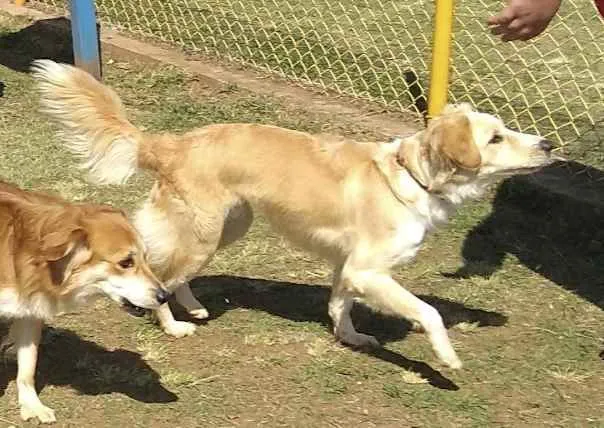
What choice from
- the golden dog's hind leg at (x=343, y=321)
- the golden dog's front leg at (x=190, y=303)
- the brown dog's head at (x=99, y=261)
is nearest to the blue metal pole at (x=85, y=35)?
the golden dog's front leg at (x=190, y=303)

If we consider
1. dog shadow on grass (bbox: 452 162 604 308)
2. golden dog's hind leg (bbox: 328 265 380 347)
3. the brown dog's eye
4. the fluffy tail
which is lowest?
golden dog's hind leg (bbox: 328 265 380 347)

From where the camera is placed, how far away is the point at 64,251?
9.99 feet

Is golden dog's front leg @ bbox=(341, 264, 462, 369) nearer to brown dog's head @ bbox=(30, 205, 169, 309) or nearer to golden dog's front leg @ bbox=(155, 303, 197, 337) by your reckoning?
golden dog's front leg @ bbox=(155, 303, 197, 337)

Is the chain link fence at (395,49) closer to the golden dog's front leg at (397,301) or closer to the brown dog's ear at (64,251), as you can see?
the golden dog's front leg at (397,301)

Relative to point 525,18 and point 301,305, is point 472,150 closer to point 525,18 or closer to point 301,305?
point 525,18

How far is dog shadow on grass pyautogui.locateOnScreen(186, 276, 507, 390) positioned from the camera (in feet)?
13.7

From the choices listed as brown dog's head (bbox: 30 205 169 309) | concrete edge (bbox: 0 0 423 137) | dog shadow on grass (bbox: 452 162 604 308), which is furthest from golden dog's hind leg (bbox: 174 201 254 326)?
concrete edge (bbox: 0 0 423 137)

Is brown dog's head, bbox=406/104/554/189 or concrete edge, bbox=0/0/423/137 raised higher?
brown dog's head, bbox=406/104/554/189

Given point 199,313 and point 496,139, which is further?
point 199,313

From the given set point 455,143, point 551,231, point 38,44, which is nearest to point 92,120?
point 455,143

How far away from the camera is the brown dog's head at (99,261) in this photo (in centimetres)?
313

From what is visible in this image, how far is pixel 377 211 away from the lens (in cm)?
369

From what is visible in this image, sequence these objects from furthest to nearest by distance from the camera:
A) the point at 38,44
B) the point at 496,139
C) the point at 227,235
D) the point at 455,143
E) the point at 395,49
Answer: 1. the point at 38,44
2. the point at 395,49
3. the point at 227,235
4. the point at 496,139
5. the point at 455,143

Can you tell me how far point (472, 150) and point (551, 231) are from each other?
5.40 feet
